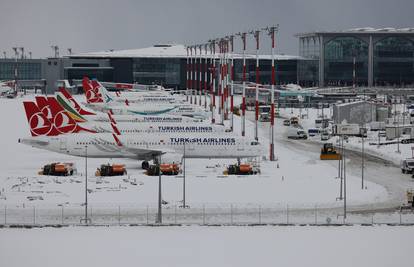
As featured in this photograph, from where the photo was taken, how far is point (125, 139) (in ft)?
293

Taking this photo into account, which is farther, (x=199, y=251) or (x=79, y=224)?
(x=79, y=224)

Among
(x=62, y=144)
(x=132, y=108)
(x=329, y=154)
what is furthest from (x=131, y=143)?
(x=132, y=108)

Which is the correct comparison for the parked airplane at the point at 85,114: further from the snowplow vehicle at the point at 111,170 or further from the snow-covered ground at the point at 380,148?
the snowplow vehicle at the point at 111,170

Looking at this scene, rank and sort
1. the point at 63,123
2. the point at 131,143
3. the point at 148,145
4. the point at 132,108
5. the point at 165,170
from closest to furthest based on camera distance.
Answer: the point at 165,170, the point at 131,143, the point at 148,145, the point at 63,123, the point at 132,108

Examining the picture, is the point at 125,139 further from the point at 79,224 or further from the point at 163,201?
the point at 79,224

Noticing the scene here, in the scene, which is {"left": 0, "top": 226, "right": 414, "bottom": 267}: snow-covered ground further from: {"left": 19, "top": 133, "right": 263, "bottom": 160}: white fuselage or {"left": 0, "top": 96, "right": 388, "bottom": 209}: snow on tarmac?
{"left": 19, "top": 133, "right": 263, "bottom": 160}: white fuselage

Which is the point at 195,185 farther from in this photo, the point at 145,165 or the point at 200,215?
the point at 200,215

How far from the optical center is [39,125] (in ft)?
297

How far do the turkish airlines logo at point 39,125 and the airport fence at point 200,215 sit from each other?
942 inches

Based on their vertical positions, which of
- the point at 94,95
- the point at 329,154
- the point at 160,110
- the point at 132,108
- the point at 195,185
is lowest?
the point at 195,185

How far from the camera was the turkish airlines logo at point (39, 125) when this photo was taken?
90125 mm

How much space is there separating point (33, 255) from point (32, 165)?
1458 inches

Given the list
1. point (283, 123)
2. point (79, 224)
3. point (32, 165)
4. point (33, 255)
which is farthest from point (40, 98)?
point (283, 123)

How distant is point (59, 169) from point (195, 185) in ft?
43.7
